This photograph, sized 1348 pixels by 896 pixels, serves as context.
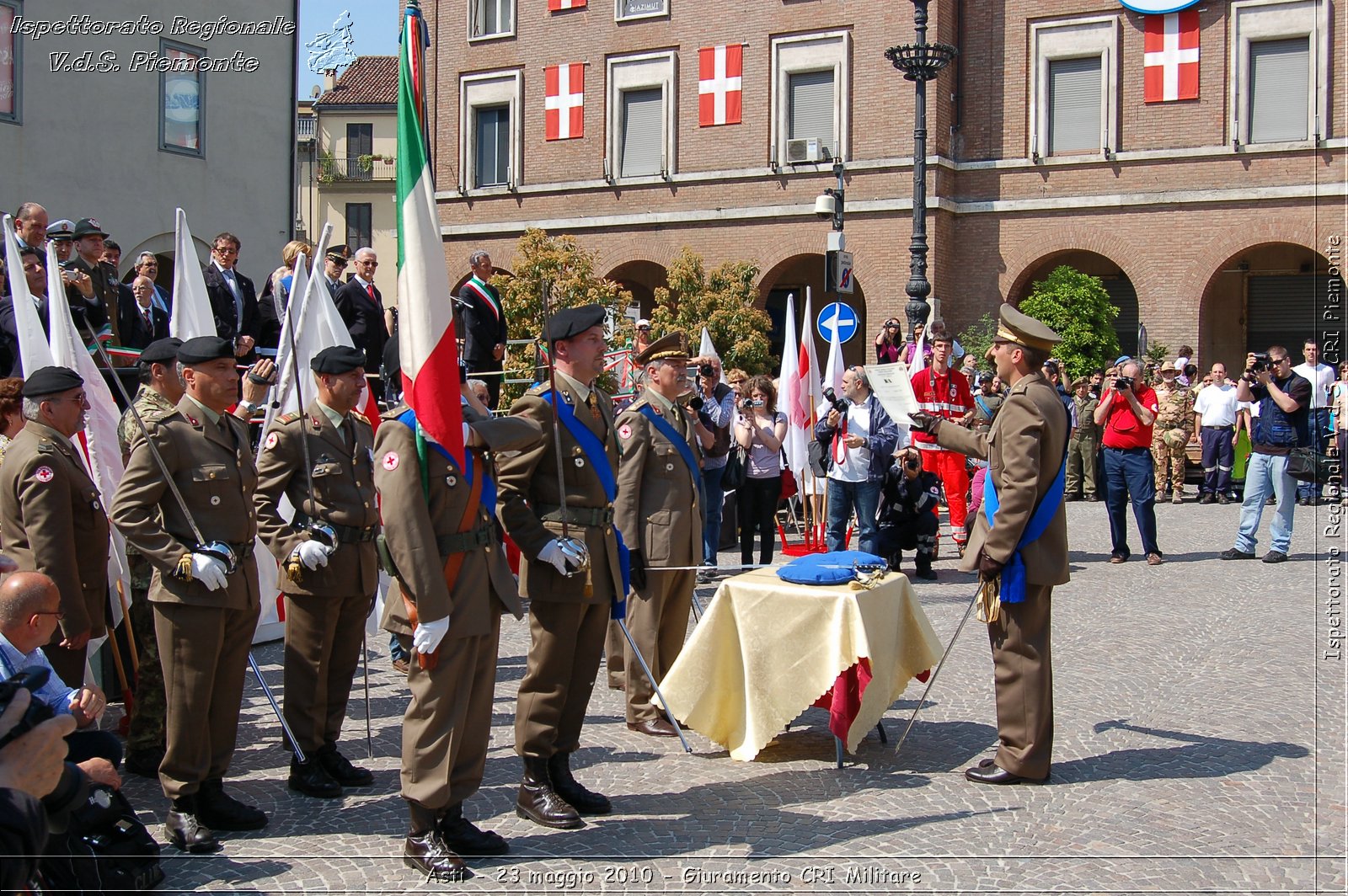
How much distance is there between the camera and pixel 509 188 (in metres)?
35.7

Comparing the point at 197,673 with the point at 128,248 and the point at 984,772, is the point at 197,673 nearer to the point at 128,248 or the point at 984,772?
the point at 984,772

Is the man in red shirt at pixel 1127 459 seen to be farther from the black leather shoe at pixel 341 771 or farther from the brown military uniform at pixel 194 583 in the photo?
the brown military uniform at pixel 194 583

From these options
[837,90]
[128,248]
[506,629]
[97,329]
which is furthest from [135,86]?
[837,90]

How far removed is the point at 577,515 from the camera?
6.12 m

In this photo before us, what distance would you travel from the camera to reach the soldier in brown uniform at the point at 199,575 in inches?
215

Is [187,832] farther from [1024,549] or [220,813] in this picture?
[1024,549]

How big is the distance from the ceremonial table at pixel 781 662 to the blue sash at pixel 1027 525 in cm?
67

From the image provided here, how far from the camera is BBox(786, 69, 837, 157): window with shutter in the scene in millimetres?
31328

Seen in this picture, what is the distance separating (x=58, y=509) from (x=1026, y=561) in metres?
4.58

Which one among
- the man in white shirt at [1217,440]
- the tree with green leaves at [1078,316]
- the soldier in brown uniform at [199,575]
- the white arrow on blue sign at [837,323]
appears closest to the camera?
the soldier in brown uniform at [199,575]

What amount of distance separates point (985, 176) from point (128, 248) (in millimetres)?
19273

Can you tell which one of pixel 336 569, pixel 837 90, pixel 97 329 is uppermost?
pixel 837 90

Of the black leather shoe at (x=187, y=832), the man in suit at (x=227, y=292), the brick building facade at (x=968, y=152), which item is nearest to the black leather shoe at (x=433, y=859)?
the black leather shoe at (x=187, y=832)

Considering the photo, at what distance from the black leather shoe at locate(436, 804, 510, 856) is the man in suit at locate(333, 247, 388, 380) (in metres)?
7.32
